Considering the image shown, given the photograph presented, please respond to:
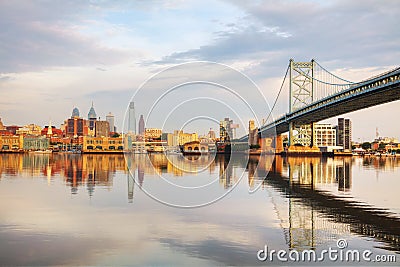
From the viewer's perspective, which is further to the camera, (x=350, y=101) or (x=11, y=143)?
(x=11, y=143)

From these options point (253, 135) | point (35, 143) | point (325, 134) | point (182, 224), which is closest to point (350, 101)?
point (253, 135)

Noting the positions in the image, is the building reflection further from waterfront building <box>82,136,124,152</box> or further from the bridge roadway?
waterfront building <box>82,136,124,152</box>

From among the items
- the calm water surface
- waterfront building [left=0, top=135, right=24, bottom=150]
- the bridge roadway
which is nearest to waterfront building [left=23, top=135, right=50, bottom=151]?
waterfront building [left=0, top=135, right=24, bottom=150]

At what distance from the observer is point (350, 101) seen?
62969 mm

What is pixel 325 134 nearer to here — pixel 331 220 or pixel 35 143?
pixel 35 143

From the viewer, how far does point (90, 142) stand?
136875 millimetres

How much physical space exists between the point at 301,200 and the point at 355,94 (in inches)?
1699

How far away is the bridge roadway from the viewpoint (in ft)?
168

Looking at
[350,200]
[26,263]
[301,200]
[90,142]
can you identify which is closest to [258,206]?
[301,200]

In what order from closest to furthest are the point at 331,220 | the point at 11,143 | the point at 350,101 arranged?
the point at 331,220
the point at 350,101
the point at 11,143

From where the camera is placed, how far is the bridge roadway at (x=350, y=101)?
51188 millimetres

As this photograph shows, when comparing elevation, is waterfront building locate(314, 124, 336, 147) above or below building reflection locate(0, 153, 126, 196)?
above

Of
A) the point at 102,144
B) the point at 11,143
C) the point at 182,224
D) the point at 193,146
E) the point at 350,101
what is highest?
the point at 350,101

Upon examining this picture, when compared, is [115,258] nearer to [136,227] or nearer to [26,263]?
[26,263]
